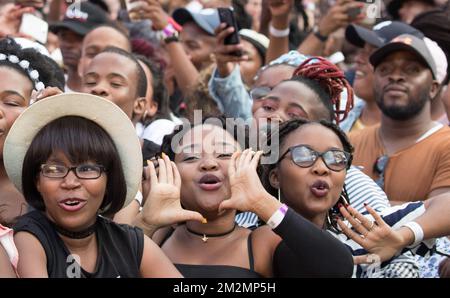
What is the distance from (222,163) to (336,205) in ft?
2.39

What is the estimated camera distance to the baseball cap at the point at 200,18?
732cm

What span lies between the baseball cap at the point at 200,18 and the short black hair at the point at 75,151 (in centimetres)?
375

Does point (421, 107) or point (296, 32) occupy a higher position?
point (296, 32)

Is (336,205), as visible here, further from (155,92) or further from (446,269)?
(155,92)

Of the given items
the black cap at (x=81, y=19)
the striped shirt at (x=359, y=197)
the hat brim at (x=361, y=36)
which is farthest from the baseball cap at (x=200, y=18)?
the striped shirt at (x=359, y=197)

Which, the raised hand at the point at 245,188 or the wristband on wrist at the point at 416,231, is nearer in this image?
the raised hand at the point at 245,188

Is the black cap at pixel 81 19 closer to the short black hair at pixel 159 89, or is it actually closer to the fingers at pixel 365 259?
the short black hair at pixel 159 89

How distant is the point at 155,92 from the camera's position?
6215 millimetres

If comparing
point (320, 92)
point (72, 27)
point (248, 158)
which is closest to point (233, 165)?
point (248, 158)

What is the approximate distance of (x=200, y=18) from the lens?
732cm

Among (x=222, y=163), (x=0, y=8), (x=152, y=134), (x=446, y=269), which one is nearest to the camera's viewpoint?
(x=222, y=163)

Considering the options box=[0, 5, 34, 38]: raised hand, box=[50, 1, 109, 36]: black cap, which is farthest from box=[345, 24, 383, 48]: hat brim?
box=[0, 5, 34, 38]: raised hand

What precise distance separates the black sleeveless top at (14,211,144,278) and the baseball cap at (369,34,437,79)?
8.63 feet

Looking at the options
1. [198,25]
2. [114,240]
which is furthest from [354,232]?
[198,25]
